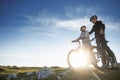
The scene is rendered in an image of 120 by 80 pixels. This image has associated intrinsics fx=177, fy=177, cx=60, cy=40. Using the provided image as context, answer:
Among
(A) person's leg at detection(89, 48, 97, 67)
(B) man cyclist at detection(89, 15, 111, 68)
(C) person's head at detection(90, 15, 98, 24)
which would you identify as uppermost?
(C) person's head at detection(90, 15, 98, 24)

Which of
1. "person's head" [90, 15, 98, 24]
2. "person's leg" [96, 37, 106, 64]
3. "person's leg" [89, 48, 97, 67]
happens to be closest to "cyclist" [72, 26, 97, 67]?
"person's leg" [89, 48, 97, 67]

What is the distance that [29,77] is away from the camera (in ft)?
74.5

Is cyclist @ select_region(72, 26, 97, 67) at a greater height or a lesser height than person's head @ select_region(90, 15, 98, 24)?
lesser

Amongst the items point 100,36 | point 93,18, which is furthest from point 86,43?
point 93,18

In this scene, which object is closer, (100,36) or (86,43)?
(100,36)

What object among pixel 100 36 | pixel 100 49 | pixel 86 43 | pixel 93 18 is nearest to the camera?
pixel 100 49

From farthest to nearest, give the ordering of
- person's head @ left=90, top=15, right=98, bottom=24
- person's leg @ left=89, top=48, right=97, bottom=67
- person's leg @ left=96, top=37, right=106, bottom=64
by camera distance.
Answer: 1. person's head @ left=90, top=15, right=98, bottom=24
2. person's leg @ left=89, top=48, right=97, bottom=67
3. person's leg @ left=96, top=37, right=106, bottom=64

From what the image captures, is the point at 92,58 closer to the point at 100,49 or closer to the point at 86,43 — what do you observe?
the point at 100,49

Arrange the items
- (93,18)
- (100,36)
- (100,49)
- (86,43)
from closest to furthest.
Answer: (100,49) → (100,36) → (93,18) → (86,43)

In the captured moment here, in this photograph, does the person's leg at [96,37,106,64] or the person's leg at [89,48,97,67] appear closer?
the person's leg at [96,37,106,64]

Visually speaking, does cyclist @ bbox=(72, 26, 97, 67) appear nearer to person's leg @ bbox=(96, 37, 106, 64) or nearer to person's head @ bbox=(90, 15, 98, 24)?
person's leg @ bbox=(96, 37, 106, 64)

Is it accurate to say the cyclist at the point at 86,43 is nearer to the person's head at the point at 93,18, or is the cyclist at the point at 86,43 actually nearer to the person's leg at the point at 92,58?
the person's leg at the point at 92,58

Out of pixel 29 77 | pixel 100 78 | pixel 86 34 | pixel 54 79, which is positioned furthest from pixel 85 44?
pixel 29 77

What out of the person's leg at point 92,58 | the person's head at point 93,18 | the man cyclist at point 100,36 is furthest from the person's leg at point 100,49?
the person's head at point 93,18
